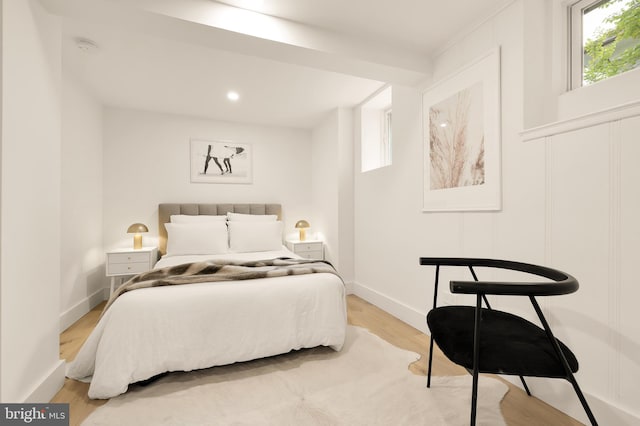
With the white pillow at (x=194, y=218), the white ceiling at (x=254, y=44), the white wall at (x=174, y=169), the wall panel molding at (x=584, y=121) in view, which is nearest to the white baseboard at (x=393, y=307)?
the white wall at (x=174, y=169)

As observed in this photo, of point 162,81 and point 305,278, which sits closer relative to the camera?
point 305,278

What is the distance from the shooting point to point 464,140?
215 centimetres

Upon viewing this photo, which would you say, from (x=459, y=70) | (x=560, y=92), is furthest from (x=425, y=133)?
(x=560, y=92)

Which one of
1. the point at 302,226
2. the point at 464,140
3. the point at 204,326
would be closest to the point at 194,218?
the point at 302,226

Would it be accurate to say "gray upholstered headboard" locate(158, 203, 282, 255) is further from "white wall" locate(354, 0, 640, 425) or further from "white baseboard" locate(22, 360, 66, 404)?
"white wall" locate(354, 0, 640, 425)

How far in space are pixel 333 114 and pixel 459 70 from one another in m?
1.99

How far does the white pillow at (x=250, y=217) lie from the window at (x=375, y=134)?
4.96 ft

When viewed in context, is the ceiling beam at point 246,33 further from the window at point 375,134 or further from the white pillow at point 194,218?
the white pillow at point 194,218

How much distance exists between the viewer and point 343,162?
3.76 meters

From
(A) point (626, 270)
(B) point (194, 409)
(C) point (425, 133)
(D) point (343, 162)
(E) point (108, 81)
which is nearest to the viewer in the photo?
(A) point (626, 270)

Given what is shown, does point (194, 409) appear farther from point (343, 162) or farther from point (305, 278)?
point (343, 162)

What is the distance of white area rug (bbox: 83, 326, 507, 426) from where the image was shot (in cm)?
148

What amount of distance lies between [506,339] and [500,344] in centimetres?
7

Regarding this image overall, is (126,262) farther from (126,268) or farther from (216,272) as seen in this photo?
(216,272)
